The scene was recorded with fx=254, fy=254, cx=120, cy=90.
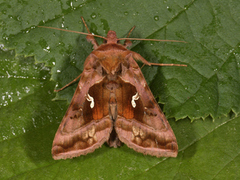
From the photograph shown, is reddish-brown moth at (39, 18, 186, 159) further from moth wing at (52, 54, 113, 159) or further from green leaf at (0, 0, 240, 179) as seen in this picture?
green leaf at (0, 0, 240, 179)

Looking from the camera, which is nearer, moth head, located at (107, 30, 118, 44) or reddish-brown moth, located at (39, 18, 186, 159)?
reddish-brown moth, located at (39, 18, 186, 159)

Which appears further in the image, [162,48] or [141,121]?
[162,48]

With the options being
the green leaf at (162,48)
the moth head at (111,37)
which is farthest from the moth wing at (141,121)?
the moth head at (111,37)

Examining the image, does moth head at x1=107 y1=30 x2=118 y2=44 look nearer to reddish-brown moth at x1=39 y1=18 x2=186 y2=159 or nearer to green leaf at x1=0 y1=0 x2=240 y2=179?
reddish-brown moth at x1=39 y1=18 x2=186 y2=159

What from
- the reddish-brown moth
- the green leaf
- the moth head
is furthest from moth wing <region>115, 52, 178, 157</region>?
the moth head

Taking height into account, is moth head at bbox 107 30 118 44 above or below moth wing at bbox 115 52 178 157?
above

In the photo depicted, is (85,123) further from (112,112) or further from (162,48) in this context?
(162,48)

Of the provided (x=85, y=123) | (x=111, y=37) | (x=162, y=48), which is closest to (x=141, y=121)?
(x=85, y=123)
